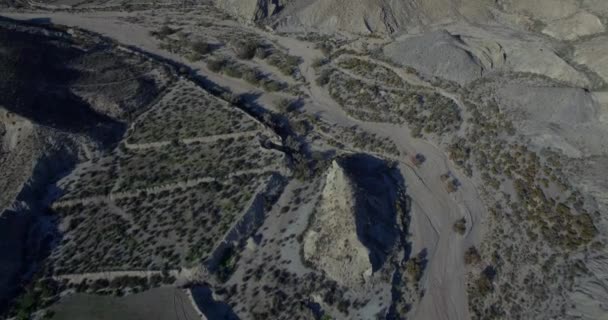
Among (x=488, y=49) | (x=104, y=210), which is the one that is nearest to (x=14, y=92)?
(x=104, y=210)

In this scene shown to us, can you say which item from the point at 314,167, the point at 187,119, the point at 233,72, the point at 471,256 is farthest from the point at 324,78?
the point at 471,256

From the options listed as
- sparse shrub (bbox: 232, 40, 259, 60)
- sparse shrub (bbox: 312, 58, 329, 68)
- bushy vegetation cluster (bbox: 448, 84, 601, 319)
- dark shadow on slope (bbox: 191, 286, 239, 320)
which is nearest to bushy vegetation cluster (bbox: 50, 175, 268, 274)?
dark shadow on slope (bbox: 191, 286, 239, 320)

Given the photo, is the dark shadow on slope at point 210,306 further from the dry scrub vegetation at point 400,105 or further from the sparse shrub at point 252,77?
the sparse shrub at point 252,77

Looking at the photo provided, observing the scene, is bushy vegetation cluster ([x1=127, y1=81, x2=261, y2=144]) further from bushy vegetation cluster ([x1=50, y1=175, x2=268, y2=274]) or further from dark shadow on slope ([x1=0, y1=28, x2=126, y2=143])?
bushy vegetation cluster ([x1=50, y1=175, x2=268, y2=274])

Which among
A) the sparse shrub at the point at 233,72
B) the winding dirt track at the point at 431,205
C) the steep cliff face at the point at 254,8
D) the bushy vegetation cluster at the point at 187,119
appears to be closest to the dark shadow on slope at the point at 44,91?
the bushy vegetation cluster at the point at 187,119

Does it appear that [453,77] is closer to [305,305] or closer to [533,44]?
[533,44]

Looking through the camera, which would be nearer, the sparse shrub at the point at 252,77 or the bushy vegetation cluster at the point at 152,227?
the bushy vegetation cluster at the point at 152,227
